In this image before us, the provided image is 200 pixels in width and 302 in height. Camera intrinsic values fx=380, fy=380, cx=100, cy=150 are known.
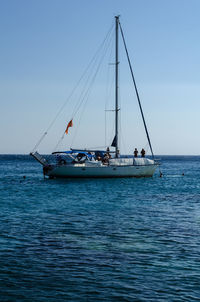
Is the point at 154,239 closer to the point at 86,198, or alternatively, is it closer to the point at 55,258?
the point at 55,258

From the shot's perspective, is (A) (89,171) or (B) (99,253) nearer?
(B) (99,253)

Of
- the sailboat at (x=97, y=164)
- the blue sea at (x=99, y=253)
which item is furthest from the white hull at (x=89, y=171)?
the blue sea at (x=99, y=253)

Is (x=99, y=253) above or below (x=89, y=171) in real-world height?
below

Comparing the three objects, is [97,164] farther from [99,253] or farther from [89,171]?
[99,253]

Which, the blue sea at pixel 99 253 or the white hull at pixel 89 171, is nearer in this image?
the blue sea at pixel 99 253

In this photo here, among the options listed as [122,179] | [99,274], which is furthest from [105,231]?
[122,179]

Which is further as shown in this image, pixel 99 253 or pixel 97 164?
pixel 97 164

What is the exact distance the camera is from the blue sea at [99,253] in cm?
1002

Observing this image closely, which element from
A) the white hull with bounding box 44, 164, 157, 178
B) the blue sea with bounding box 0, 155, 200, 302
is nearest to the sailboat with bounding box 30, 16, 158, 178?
the white hull with bounding box 44, 164, 157, 178

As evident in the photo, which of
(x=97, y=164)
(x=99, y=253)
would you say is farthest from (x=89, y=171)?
(x=99, y=253)

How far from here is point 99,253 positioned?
44.1ft

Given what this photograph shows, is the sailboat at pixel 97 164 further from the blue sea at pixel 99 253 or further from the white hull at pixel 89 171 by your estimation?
the blue sea at pixel 99 253

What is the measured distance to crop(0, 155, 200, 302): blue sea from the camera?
32.9ft

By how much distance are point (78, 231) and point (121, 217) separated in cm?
467
